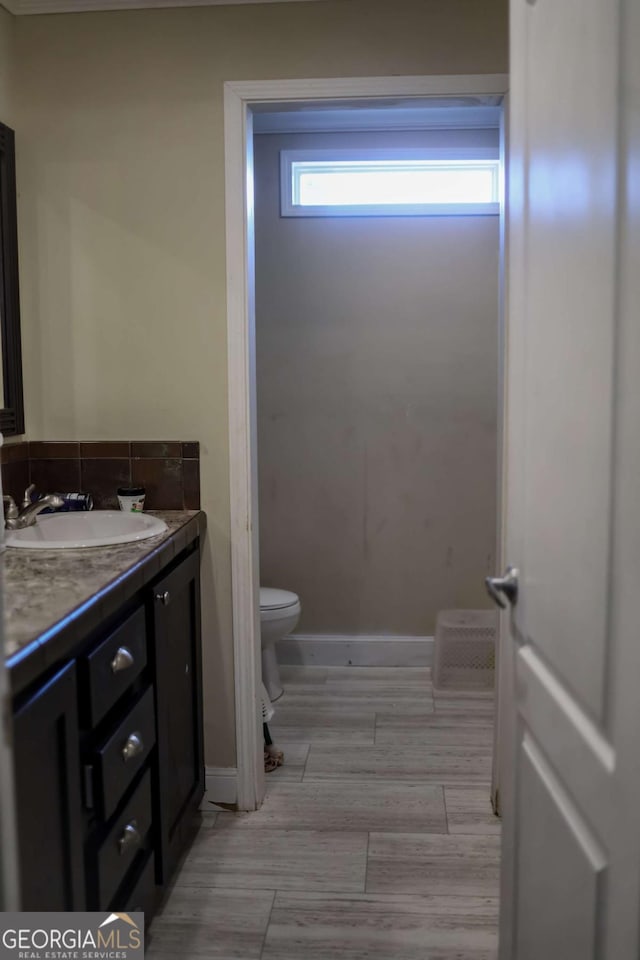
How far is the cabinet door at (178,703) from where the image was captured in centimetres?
202

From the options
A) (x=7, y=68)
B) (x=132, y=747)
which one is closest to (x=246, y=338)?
(x=7, y=68)

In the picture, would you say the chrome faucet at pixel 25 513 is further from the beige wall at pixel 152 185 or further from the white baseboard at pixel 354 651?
the white baseboard at pixel 354 651

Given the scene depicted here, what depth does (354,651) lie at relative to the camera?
3863 mm

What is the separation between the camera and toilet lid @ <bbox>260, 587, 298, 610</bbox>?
3.21 m

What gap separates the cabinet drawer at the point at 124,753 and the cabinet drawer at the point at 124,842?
5cm

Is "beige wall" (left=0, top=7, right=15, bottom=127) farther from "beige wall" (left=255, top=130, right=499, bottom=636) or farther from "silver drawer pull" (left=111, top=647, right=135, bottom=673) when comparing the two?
"silver drawer pull" (left=111, top=647, right=135, bottom=673)

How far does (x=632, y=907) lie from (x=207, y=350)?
1928 millimetres

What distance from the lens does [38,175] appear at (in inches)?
98.3

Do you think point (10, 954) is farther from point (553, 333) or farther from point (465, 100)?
point (465, 100)

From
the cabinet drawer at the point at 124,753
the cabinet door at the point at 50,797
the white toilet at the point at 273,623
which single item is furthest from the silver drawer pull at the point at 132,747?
the white toilet at the point at 273,623

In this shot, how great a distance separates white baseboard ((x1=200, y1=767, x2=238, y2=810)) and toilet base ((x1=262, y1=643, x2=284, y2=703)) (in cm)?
78

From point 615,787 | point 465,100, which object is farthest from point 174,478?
point 615,787

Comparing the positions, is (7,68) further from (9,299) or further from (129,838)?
(129,838)

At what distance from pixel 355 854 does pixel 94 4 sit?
8.31 ft
